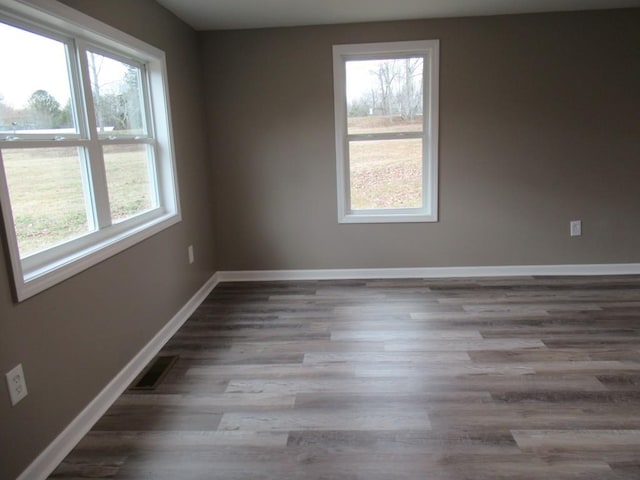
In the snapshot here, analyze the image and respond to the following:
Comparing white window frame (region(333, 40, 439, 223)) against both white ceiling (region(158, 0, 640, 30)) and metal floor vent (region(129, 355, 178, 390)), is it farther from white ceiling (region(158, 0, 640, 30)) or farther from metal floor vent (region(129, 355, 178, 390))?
metal floor vent (region(129, 355, 178, 390))

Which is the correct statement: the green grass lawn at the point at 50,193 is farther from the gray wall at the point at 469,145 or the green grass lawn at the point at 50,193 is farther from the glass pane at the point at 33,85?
the gray wall at the point at 469,145

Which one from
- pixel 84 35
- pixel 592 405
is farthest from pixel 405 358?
pixel 84 35

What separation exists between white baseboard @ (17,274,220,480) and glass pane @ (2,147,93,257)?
2.65ft

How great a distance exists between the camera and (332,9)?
347 cm

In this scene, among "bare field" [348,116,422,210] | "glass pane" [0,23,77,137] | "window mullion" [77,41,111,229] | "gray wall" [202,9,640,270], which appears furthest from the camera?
"bare field" [348,116,422,210]

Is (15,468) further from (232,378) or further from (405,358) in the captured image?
(405,358)

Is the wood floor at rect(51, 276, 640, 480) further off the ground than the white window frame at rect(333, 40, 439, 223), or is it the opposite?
the white window frame at rect(333, 40, 439, 223)

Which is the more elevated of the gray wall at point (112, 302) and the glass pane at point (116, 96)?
the glass pane at point (116, 96)

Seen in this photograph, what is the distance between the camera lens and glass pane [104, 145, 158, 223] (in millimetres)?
2727

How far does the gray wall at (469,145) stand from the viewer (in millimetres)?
3875

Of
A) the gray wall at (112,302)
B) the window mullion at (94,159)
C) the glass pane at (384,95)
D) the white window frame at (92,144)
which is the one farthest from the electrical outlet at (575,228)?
the window mullion at (94,159)

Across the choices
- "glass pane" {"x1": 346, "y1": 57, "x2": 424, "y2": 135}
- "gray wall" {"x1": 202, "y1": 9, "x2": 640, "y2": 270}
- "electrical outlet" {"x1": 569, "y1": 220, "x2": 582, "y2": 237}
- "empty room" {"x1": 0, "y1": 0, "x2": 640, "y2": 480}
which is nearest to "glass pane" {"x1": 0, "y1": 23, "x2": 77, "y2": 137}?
"empty room" {"x1": 0, "y1": 0, "x2": 640, "y2": 480}

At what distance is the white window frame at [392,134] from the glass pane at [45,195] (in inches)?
90.8

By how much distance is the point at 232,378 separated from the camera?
8.66 feet
